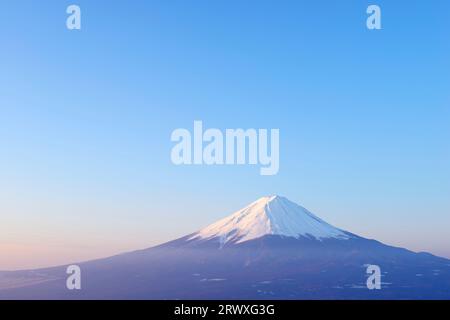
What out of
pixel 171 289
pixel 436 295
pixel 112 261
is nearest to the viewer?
pixel 171 289

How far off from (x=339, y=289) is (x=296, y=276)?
693 inches

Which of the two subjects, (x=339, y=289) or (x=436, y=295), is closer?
(x=339, y=289)

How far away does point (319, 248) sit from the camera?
14162cm

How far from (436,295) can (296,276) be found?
40.7m

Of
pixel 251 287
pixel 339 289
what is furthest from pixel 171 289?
pixel 339 289
